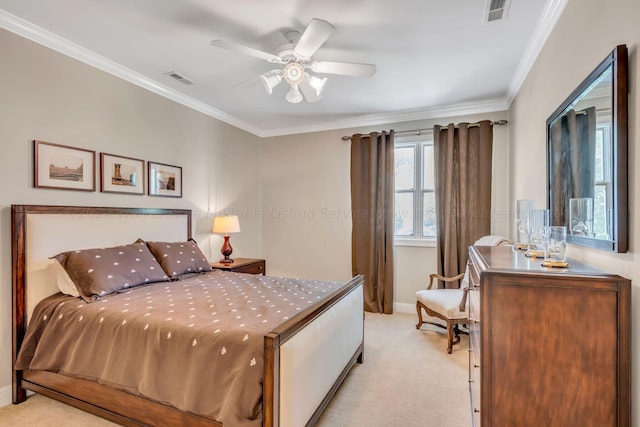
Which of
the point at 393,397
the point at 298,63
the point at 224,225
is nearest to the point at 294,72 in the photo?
the point at 298,63

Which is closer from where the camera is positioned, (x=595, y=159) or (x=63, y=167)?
(x=595, y=159)

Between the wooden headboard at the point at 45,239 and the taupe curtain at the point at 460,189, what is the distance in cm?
349

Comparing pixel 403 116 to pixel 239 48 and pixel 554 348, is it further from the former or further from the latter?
pixel 554 348

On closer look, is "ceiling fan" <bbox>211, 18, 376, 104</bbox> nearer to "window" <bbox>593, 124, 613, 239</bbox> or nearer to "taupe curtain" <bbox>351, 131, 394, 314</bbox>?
"window" <bbox>593, 124, 613, 239</bbox>

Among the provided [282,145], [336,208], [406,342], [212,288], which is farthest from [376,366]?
[282,145]

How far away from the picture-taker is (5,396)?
2.19 m

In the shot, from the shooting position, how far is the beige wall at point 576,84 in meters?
1.17

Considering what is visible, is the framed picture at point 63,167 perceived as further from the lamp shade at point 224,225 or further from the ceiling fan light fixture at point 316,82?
the ceiling fan light fixture at point 316,82

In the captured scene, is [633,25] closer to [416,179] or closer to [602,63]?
[602,63]

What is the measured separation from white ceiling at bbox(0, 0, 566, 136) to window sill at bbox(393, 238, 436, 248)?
5.77 ft

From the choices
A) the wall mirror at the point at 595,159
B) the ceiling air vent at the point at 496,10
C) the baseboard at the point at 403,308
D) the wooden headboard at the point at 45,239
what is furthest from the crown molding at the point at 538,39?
the wooden headboard at the point at 45,239

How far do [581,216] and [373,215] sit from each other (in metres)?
2.75

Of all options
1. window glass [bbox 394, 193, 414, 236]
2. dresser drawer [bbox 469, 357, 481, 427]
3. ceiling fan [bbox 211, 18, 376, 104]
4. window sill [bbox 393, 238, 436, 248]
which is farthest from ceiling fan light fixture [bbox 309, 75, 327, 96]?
window sill [bbox 393, 238, 436, 248]

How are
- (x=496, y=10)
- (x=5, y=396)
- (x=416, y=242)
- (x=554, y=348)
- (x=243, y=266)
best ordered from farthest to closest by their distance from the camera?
(x=416, y=242) → (x=243, y=266) → (x=5, y=396) → (x=496, y=10) → (x=554, y=348)
